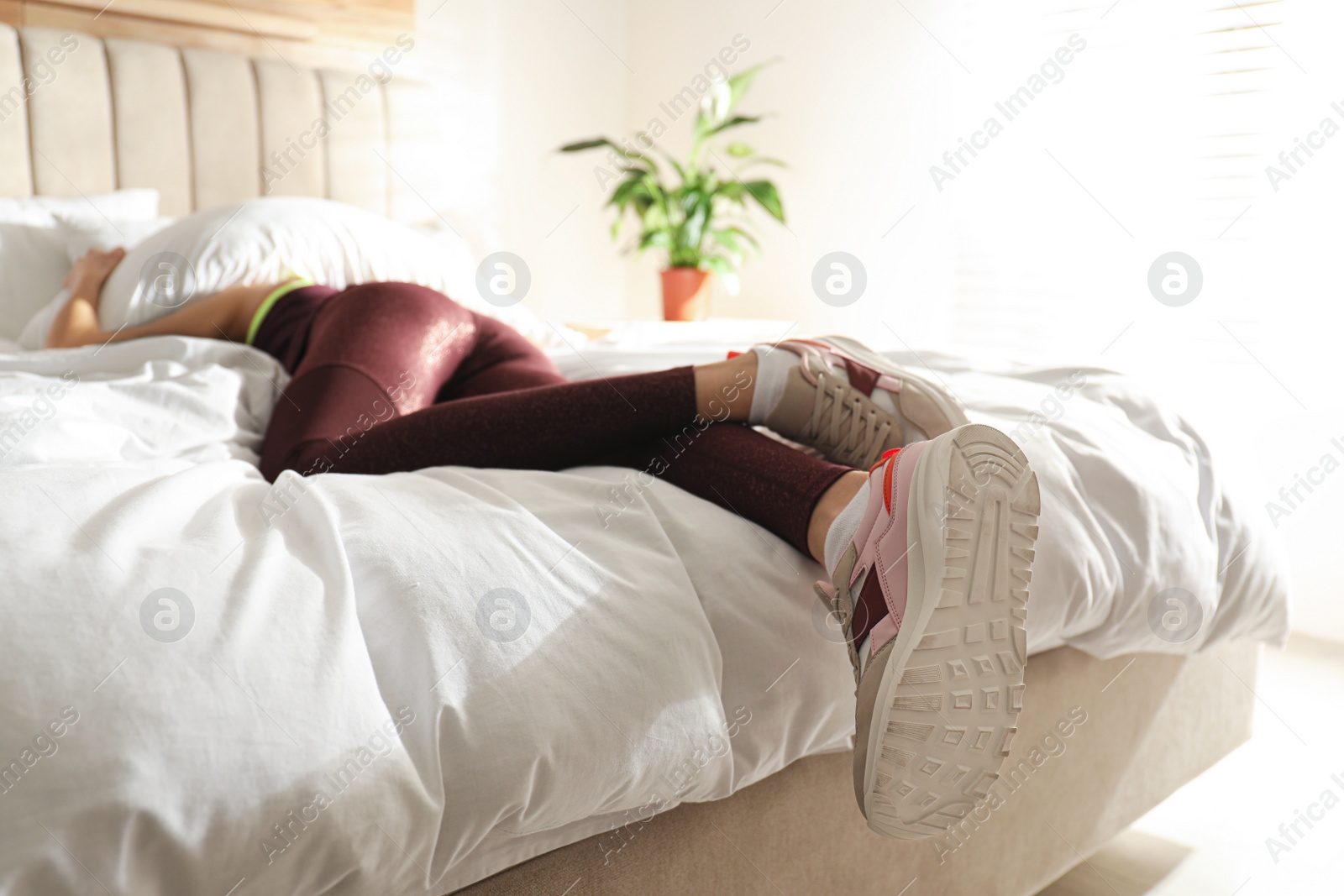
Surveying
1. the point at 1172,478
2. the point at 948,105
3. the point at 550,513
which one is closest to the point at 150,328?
the point at 550,513

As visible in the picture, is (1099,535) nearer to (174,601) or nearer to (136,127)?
(174,601)

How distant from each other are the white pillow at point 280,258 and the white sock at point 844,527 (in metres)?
0.96

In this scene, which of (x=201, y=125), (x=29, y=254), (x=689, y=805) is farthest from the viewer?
(x=201, y=125)

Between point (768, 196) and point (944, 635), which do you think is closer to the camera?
point (944, 635)

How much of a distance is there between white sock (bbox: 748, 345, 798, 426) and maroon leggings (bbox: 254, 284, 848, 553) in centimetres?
4

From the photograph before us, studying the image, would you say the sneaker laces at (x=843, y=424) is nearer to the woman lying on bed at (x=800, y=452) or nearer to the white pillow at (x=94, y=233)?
the woman lying on bed at (x=800, y=452)

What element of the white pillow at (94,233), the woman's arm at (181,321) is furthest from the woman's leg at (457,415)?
the white pillow at (94,233)

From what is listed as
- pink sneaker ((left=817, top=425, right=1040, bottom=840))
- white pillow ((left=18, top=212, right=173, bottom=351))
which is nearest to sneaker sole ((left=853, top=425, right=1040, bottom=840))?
pink sneaker ((left=817, top=425, right=1040, bottom=840))

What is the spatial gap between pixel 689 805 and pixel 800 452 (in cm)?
33

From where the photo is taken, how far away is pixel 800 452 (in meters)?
0.87

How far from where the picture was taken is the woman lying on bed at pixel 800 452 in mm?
622

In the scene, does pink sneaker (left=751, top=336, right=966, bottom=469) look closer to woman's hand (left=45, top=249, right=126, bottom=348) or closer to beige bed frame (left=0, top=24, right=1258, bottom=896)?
beige bed frame (left=0, top=24, right=1258, bottom=896)

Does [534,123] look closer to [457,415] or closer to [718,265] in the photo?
[718,265]

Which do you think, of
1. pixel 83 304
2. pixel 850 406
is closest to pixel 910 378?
pixel 850 406
